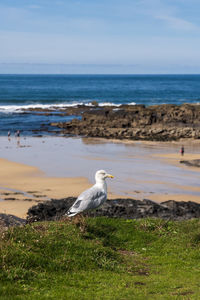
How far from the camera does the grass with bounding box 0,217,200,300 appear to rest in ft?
27.9

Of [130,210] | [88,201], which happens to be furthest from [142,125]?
[88,201]

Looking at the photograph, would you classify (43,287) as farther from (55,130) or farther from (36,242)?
(55,130)

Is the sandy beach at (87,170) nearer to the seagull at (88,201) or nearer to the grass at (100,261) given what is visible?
the seagull at (88,201)

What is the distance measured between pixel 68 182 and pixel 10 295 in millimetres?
20448

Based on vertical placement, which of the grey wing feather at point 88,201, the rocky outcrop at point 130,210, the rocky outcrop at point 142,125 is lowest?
the rocky outcrop at point 130,210

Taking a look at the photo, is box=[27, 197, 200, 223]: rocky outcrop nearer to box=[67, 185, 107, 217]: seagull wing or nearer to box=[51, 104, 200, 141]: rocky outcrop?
box=[67, 185, 107, 217]: seagull wing

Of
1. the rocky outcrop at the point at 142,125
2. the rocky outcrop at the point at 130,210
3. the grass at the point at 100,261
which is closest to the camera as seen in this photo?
the grass at the point at 100,261

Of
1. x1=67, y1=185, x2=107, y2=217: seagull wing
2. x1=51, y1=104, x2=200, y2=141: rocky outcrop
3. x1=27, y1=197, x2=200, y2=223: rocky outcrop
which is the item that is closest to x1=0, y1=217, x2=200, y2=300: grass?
x1=67, y1=185, x2=107, y2=217: seagull wing

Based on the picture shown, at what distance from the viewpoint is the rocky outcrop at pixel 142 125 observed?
51.2 meters

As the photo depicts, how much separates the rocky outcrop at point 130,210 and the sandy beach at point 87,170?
1.59 meters

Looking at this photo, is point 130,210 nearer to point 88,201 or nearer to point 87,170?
point 88,201

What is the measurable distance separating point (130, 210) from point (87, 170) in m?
13.0

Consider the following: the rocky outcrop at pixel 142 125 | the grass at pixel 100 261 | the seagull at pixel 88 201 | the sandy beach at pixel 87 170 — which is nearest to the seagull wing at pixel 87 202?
the seagull at pixel 88 201

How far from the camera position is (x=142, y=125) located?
5603 centimetres
